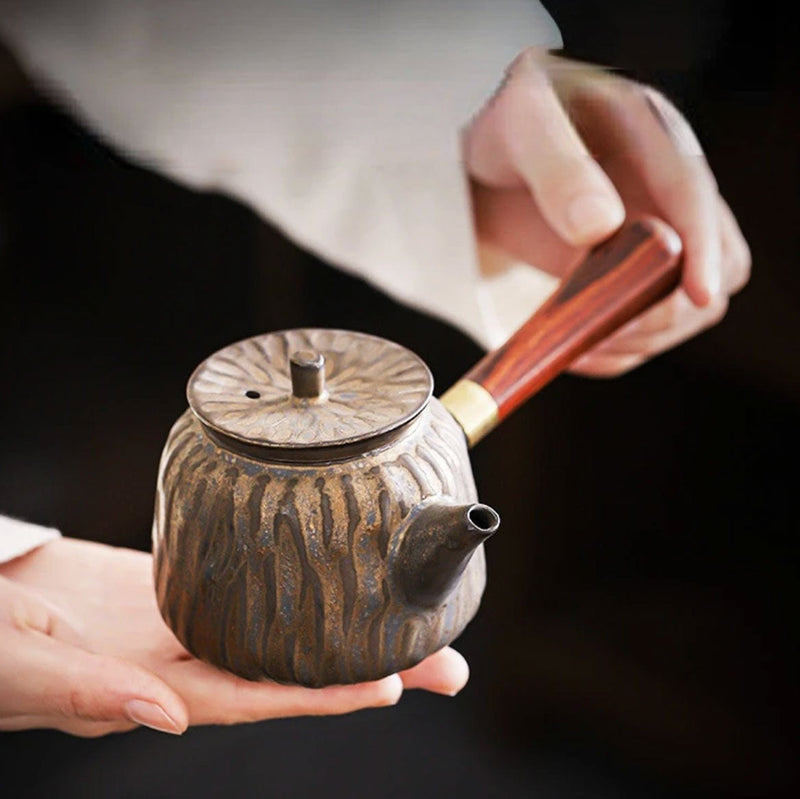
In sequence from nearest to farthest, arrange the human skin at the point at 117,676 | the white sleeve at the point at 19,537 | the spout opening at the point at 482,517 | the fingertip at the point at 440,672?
the spout opening at the point at 482,517 → the human skin at the point at 117,676 → the fingertip at the point at 440,672 → the white sleeve at the point at 19,537

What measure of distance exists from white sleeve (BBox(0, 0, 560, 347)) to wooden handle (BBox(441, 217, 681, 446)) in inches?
8.3

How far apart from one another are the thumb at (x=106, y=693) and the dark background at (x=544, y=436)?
0.45 meters

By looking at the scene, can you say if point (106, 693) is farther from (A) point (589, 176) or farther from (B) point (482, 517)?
(A) point (589, 176)

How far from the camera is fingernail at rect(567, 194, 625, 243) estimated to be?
40.2 inches

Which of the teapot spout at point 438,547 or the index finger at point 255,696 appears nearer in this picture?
the teapot spout at point 438,547

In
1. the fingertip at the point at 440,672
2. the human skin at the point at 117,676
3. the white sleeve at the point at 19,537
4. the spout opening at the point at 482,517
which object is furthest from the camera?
the white sleeve at the point at 19,537

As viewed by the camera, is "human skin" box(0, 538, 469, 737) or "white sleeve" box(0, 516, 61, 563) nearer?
"human skin" box(0, 538, 469, 737)

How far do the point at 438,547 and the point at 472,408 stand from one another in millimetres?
209

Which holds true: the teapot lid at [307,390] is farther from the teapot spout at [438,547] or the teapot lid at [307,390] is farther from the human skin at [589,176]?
the human skin at [589,176]

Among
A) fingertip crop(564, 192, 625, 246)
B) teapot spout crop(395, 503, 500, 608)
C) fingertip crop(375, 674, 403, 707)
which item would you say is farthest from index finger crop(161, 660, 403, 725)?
fingertip crop(564, 192, 625, 246)

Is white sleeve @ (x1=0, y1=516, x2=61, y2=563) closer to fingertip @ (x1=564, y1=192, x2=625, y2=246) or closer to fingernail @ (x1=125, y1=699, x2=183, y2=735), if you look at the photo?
fingernail @ (x1=125, y1=699, x2=183, y2=735)

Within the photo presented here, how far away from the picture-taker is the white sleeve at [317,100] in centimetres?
105

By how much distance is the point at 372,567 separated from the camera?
710 millimetres

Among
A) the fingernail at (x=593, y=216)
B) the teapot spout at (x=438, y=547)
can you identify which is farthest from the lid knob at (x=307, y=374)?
the fingernail at (x=593, y=216)
